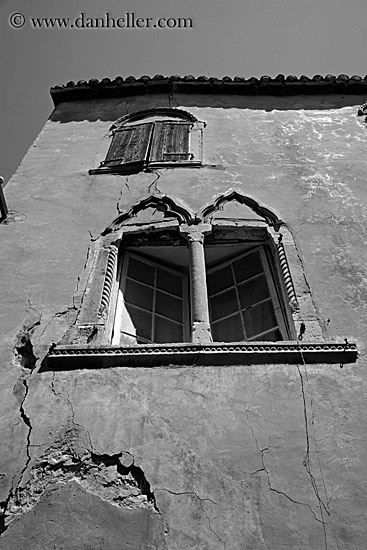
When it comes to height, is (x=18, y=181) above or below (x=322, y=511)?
above

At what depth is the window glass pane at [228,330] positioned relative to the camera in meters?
4.65

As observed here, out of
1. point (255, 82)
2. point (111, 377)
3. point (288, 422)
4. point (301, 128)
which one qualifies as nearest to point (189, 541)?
point (288, 422)

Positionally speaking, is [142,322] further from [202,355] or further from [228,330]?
[202,355]

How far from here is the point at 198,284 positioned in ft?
15.5

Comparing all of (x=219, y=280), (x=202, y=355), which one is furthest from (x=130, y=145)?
(x=202, y=355)

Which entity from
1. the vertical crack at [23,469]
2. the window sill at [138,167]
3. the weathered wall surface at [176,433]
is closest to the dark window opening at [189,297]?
the weathered wall surface at [176,433]

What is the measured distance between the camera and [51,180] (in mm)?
6484

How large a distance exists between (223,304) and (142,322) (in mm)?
723

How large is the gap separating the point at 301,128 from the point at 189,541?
19.0 feet

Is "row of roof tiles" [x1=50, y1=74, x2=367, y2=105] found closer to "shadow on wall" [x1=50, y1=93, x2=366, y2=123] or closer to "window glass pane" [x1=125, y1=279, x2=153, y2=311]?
"shadow on wall" [x1=50, y1=93, x2=366, y2=123]

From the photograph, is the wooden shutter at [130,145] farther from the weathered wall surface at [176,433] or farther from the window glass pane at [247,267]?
the window glass pane at [247,267]

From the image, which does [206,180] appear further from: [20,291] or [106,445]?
[106,445]

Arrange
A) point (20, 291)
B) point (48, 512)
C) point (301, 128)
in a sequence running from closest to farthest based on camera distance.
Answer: point (48, 512), point (20, 291), point (301, 128)

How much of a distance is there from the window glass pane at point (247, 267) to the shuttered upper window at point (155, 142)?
171 centimetres
